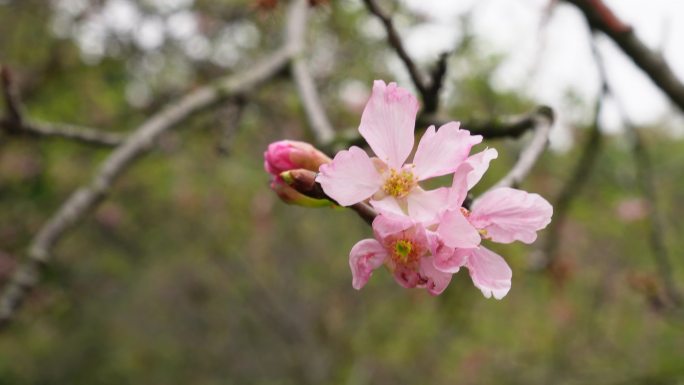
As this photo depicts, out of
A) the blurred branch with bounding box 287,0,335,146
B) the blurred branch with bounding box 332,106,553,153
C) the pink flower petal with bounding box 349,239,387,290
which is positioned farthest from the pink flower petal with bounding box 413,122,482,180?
the blurred branch with bounding box 287,0,335,146

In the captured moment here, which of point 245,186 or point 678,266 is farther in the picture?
point 245,186

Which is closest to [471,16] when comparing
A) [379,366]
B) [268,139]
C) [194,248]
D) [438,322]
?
[268,139]

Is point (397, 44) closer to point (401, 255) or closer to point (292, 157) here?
point (292, 157)

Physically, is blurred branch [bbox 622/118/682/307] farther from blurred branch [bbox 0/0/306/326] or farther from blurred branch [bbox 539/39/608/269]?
blurred branch [bbox 0/0/306/326]

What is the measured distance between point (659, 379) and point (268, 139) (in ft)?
14.8

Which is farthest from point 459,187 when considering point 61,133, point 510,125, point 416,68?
point 61,133

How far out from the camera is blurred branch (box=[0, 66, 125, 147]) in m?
1.67

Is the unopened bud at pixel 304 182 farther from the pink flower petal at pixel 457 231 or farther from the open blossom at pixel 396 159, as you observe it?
the pink flower petal at pixel 457 231

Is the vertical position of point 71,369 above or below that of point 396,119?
below

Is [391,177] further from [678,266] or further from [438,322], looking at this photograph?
[438,322]

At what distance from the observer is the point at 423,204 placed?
771mm

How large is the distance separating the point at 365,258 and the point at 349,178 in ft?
0.32

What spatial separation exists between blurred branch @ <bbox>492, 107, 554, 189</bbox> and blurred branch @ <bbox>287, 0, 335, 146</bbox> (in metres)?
0.54

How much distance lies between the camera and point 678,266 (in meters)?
6.37
